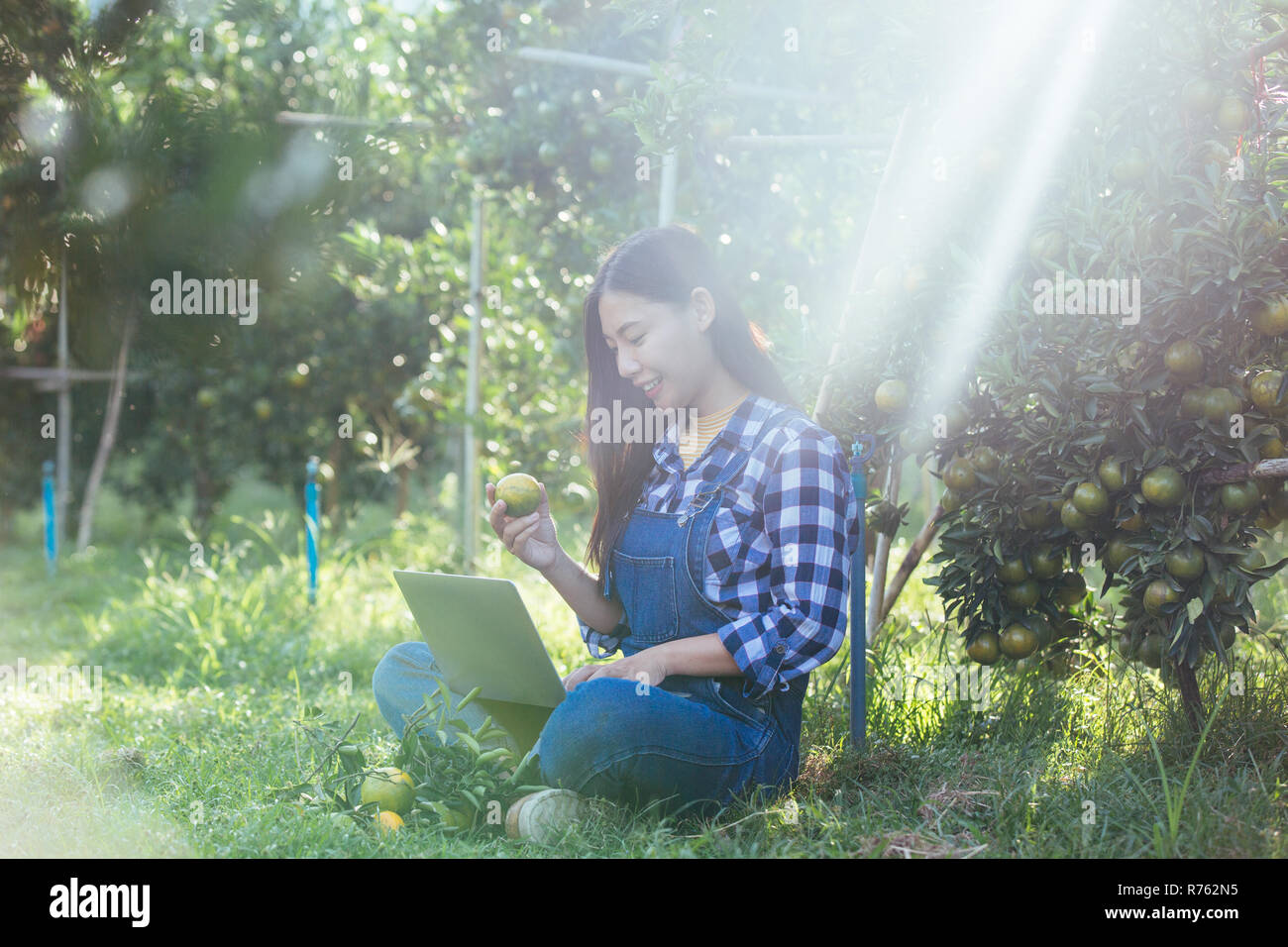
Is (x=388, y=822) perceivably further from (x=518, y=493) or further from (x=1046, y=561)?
(x=1046, y=561)

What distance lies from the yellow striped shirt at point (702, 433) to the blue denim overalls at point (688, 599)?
97 millimetres

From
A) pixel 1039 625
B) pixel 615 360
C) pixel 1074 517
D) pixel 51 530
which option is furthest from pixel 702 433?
pixel 51 530

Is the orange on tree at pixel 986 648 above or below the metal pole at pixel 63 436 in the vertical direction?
below

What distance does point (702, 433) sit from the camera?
8.18 feet

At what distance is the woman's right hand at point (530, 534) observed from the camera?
7.77ft

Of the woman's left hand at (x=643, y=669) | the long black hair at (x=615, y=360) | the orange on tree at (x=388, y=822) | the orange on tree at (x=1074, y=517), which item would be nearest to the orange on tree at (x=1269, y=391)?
the orange on tree at (x=1074, y=517)

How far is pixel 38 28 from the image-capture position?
313 centimetres

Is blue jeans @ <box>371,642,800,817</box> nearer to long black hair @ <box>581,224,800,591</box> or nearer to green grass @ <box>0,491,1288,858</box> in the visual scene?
green grass @ <box>0,491,1288,858</box>

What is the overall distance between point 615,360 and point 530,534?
1.48 feet


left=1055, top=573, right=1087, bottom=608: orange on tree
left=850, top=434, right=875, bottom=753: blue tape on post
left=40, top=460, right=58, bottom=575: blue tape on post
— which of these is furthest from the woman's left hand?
left=40, top=460, right=58, bottom=575: blue tape on post

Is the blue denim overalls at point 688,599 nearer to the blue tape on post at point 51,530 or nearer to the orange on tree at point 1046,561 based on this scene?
the orange on tree at point 1046,561

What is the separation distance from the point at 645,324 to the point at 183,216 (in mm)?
1782

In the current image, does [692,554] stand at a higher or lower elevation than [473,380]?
lower
